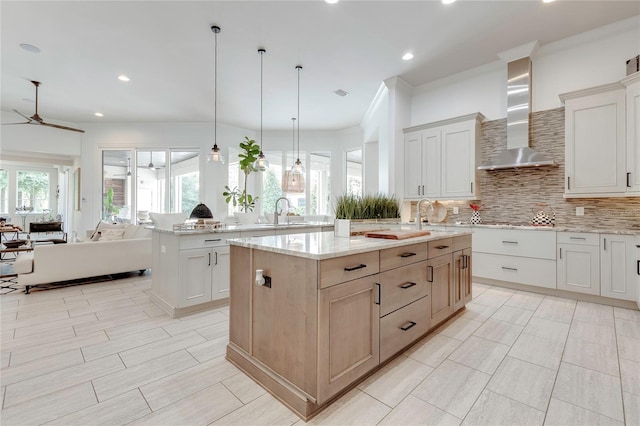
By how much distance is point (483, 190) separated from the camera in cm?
458

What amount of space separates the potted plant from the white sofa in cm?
212

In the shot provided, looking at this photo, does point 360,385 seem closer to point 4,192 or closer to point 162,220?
point 162,220

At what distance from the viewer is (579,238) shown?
11.1ft

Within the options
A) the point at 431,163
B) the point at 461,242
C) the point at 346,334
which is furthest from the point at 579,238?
the point at 346,334

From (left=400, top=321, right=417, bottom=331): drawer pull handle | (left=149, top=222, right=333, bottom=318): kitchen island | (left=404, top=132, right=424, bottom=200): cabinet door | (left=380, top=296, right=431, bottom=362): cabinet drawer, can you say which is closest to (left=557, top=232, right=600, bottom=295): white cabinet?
(left=404, top=132, right=424, bottom=200): cabinet door

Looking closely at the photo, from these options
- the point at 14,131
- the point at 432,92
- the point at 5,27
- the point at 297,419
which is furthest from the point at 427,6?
the point at 14,131

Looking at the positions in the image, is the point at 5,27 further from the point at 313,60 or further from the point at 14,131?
the point at 14,131

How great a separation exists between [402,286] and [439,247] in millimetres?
690

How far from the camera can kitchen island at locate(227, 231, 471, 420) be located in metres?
1.50

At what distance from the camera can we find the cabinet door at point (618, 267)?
3.10 m

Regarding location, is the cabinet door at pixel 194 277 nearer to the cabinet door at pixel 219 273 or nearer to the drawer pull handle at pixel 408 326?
the cabinet door at pixel 219 273

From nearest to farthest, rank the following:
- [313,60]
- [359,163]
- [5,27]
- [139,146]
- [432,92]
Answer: [5,27] < [313,60] < [432,92] < [139,146] < [359,163]

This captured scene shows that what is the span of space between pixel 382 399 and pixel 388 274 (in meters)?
0.73

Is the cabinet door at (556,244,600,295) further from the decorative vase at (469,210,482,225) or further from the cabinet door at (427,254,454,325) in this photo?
the cabinet door at (427,254,454,325)
